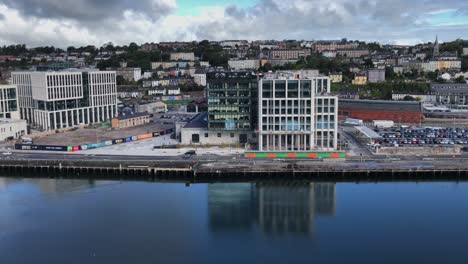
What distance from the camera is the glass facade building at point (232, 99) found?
139ft

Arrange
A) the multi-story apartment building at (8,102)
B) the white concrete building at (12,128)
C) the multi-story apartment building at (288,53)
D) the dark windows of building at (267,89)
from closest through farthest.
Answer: the dark windows of building at (267,89) < the white concrete building at (12,128) < the multi-story apartment building at (8,102) < the multi-story apartment building at (288,53)

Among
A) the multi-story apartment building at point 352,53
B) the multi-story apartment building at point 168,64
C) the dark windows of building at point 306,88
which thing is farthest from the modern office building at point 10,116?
the multi-story apartment building at point 352,53

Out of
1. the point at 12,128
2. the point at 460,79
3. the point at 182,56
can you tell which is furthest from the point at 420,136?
the point at 182,56

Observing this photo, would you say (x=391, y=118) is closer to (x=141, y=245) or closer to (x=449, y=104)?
(x=449, y=104)

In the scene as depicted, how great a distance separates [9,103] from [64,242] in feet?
105

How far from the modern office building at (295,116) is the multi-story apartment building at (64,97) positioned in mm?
23235

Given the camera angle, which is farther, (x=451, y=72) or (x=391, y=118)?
(x=451, y=72)

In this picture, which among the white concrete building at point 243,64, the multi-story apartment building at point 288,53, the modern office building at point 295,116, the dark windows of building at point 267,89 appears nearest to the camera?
the modern office building at point 295,116

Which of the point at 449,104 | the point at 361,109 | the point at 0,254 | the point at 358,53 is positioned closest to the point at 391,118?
the point at 361,109

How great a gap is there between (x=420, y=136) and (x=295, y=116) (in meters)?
12.4

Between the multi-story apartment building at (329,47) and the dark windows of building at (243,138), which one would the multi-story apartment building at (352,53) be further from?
the dark windows of building at (243,138)

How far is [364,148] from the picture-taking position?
41.7m

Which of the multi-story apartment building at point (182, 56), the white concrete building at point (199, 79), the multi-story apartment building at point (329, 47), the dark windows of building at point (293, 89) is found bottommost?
the dark windows of building at point (293, 89)

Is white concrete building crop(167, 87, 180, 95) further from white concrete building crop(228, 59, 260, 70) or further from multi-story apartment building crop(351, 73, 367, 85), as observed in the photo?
multi-story apartment building crop(351, 73, 367, 85)
